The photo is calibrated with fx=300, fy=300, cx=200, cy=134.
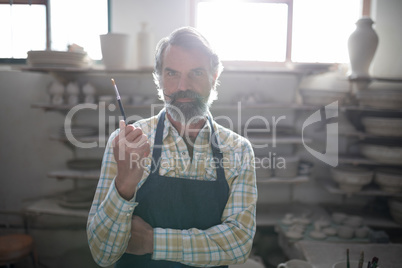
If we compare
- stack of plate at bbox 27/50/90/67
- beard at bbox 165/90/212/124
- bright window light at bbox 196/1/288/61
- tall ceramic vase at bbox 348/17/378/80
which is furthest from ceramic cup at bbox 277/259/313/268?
stack of plate at bbox 27/50/90/67

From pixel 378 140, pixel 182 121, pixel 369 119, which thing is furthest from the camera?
pixel 378 140

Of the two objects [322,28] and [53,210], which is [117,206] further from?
[322,28]

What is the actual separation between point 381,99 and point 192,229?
8.23 feet

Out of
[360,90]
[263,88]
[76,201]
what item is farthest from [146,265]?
[360,90]

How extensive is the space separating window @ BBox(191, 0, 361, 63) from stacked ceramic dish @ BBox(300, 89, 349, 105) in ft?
2.10

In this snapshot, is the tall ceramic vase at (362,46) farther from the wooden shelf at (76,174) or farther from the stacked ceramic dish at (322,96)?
the wooden shelf at (76,174)

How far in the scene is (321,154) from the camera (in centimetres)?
344

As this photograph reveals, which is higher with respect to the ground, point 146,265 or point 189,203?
point 189,203

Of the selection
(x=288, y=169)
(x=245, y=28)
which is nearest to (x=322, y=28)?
(x=245, y=28)

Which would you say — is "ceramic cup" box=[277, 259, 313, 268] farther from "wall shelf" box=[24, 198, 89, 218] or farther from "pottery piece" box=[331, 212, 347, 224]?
"wall shelf" box=[24, 198, 89, 218]

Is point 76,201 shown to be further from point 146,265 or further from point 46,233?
point 146,265

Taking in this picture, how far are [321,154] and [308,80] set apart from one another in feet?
2.84

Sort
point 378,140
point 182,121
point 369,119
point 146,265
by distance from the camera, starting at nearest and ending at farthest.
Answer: point 146,265 → point 182,121 → point 369,119 → point 378,140

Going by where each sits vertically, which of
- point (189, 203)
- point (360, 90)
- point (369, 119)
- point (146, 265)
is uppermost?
point (360, 90)
